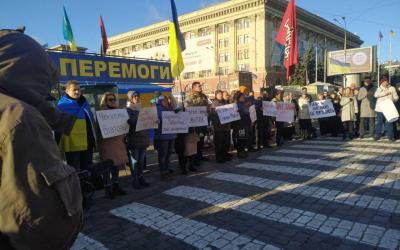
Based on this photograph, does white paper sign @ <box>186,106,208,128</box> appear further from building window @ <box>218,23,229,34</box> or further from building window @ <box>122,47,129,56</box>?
building window @ <box>122,47,129,56</box>

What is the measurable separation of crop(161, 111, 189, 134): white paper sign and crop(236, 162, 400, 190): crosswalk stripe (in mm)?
1774

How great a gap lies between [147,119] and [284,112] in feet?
20.9

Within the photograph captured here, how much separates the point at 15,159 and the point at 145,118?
19.7 ft

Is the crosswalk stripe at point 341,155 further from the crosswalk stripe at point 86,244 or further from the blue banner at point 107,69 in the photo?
the blue banner at point 107,69

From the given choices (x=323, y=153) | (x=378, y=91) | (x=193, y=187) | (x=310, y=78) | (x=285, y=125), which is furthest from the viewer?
(x=310, y=78)

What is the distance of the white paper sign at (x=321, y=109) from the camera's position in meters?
12.9

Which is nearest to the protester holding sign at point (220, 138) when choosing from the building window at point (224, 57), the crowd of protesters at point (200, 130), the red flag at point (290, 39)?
the crowd of protesters at point (200, 130)

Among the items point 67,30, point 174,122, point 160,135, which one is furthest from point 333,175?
point 67,30

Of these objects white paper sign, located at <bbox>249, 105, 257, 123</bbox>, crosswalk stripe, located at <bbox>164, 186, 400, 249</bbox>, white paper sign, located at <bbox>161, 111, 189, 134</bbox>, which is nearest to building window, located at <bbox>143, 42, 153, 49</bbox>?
white paper sign, located at <bbox>249, 105, 257, 123</bbox>

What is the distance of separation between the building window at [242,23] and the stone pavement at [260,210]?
221 ft

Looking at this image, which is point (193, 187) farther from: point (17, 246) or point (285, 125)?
point (285, 125)

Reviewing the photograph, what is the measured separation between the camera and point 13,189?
117cm

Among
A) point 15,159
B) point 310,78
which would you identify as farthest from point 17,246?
point 310,78

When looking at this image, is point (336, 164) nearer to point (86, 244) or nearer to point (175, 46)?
point (175, 46)
